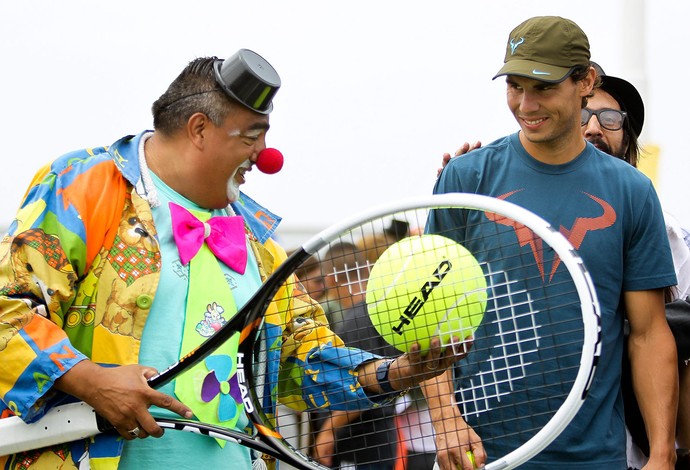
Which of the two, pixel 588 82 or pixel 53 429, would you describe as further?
pixel 588 82

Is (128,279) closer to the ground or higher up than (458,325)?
higher up

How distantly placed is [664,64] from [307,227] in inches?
79.4

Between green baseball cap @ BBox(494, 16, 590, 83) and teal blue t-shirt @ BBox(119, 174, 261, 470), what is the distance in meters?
1.05

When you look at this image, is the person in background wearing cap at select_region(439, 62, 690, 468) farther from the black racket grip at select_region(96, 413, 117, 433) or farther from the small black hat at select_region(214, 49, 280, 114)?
the black racket grip at select_region(96, 413, 117, 433)

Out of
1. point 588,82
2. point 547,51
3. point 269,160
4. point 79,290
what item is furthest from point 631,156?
point 79,290

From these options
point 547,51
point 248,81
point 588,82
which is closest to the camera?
point 248,81

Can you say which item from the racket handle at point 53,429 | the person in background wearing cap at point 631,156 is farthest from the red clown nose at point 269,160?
the racket handle at point 53,429

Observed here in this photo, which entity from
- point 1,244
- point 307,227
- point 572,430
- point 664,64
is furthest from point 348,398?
point 664,64

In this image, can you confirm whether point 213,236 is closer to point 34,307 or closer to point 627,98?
point 34,307

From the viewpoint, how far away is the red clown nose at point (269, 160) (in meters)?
3.02

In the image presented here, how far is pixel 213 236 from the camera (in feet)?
9.95

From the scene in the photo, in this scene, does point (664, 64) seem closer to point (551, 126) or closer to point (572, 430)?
point (551, 126)

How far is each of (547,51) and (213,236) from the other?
107 cm

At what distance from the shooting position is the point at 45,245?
2.69 meters
